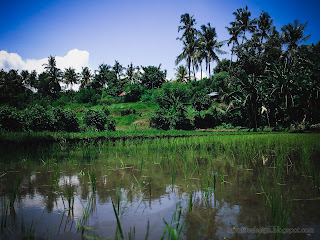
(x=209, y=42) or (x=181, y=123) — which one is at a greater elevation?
(x=209, y=42)

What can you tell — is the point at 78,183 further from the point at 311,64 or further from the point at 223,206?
the point at 311,64

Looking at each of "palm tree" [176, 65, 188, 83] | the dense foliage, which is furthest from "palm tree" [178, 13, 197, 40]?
"palm tree" [176, 65, 188, 83]

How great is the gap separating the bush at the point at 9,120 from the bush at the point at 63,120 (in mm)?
1661

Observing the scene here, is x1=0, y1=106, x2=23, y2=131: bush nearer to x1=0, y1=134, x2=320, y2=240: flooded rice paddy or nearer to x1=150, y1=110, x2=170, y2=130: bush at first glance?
x1=0, y1=134, x2=320, y2=240: flooded rice paddy

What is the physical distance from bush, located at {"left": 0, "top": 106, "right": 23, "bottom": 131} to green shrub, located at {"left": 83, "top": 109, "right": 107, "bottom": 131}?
4007 millimetres

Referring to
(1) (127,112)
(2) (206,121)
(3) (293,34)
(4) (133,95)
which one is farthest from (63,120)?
(3) (293,34)

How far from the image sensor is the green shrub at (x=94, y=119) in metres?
13.4

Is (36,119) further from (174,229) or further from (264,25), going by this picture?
(264,25)

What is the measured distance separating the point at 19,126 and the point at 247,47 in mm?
27305

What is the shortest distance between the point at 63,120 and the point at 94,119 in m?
2.02

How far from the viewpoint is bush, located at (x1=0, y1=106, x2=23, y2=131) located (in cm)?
915

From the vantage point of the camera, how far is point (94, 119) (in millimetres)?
13453

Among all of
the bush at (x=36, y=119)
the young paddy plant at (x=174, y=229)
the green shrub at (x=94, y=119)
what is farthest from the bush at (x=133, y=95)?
the young paddy plant at (x=174, y=229)

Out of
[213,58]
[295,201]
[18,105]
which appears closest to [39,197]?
[295,201]
